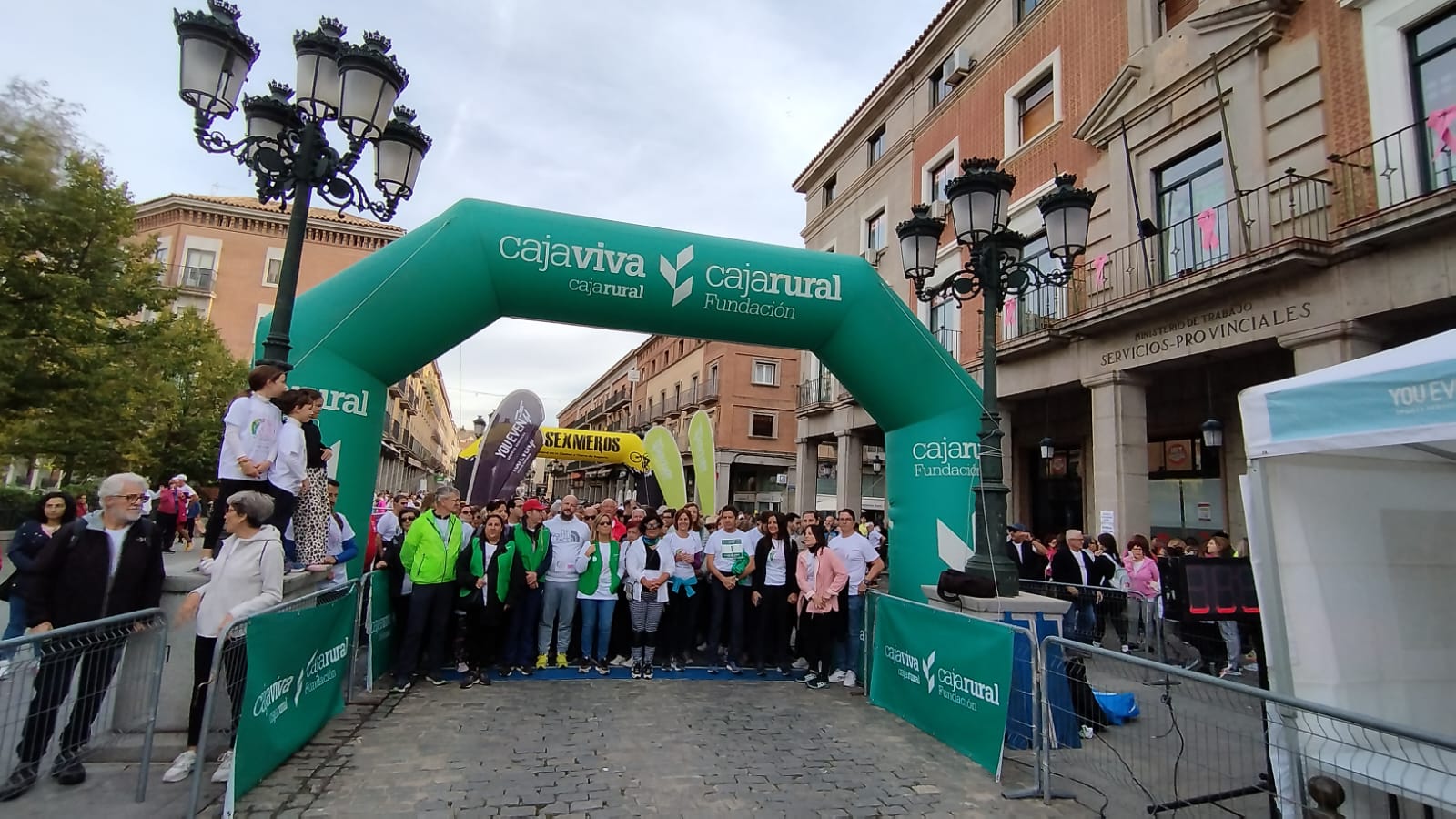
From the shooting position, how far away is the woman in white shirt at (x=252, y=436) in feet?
14.7

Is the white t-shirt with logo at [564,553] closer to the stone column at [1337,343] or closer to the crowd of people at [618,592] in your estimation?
the crowd of people at [618,592]

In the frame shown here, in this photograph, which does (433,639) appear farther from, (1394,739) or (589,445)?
(589,445)

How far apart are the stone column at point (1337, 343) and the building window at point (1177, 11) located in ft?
19.9

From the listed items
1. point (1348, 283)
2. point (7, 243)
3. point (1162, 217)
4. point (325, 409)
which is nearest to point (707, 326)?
point (325, 409)

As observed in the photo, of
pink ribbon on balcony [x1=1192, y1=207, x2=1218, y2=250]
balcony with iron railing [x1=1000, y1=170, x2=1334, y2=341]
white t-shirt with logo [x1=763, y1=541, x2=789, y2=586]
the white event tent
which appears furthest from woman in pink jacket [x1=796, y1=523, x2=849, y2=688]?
pink ribbon on balcony [x1=1192, y1=207, x2=1218, y2=250]

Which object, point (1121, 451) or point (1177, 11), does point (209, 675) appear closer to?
point (1121, 451)

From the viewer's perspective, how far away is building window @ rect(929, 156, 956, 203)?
18.3 m

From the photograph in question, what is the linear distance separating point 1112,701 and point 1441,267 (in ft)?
22.3

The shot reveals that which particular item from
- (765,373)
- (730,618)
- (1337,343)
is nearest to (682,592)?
(730,618)

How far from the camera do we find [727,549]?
7.98 meters

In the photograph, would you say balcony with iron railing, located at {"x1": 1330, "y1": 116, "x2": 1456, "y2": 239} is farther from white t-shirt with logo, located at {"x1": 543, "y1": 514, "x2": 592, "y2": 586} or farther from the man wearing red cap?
the man wearing red cap

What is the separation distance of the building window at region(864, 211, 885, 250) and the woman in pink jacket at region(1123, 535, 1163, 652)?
13.6m

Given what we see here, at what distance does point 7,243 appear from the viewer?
13.8 m

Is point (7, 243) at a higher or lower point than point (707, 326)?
higher
